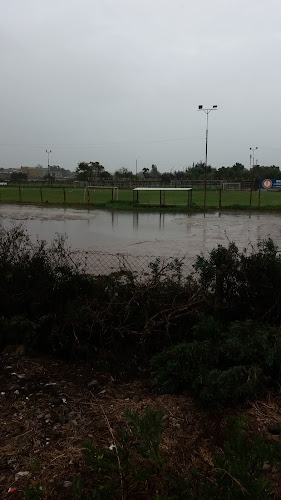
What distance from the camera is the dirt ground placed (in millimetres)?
2510

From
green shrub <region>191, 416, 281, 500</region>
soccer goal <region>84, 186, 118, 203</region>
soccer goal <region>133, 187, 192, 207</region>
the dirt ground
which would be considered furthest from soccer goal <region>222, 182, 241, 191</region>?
green shrub <region>191, 416, 281, 500</region>

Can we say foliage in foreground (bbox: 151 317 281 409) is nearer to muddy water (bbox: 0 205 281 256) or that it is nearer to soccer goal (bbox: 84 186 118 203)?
muddy water (bbox: 0 205 281 256)

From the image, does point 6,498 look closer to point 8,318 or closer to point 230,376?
point 230,376

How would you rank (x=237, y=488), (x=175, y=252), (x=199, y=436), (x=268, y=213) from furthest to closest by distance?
(x=268, y=213) < (x=175, y=252) < (x=199, y=436) < (x=237, y=488)

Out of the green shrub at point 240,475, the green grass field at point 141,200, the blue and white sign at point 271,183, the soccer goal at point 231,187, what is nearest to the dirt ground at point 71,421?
the green shrub at point 240,475

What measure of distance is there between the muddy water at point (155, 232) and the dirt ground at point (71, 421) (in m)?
7.27

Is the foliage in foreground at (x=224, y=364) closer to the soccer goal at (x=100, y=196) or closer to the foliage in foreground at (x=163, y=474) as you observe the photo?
the foliage in foreground at (x=163, y=474)

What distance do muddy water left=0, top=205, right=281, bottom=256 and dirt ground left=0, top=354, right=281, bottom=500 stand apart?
7.27 metres

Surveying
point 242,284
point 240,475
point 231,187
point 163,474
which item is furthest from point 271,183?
point 231,187

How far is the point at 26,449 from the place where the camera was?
277 centimetres

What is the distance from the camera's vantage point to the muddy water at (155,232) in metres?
12.2

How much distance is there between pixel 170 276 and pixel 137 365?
123cm

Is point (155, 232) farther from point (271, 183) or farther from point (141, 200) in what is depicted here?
point (141, 200)

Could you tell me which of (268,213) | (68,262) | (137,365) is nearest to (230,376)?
(137,365)
